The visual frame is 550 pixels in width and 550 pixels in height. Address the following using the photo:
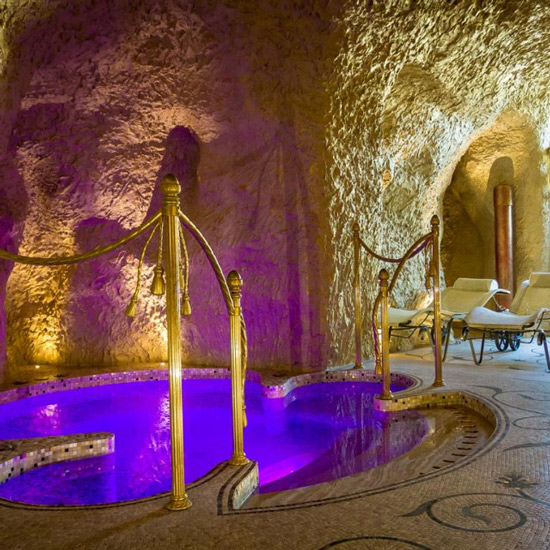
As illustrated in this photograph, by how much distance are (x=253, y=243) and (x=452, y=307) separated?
3.19m

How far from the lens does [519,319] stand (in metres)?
5.91

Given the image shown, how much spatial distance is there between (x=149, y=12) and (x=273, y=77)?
1392mm

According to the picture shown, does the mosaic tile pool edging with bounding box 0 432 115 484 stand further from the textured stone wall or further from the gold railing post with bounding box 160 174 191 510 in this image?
the textured stone wall

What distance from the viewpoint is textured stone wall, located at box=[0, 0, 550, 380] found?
589cm

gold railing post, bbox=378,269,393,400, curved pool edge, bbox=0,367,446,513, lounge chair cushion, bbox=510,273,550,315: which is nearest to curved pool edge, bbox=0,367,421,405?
curved pool edge, bbox=0,367,446,513

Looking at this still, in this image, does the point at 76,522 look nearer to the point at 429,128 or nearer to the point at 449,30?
the point at 449,30

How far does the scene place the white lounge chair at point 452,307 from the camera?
255 inches

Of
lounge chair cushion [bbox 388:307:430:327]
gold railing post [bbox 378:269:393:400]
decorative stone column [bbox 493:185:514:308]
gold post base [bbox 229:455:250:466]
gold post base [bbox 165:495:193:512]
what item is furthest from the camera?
decorative stone column [bbox 493:185:514:308]

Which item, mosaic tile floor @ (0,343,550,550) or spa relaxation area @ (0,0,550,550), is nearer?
mosaic tile floor @ (0,343,550,550)

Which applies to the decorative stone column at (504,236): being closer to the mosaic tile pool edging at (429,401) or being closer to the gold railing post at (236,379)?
the mosaic tile pool edging at (429,401)

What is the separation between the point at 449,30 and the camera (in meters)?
6.40

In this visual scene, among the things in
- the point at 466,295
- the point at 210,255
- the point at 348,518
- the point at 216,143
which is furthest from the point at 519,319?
the point at 348,518

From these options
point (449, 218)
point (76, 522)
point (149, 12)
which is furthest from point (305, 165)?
point (449, 218)

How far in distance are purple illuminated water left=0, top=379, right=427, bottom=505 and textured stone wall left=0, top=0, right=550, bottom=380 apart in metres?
0.95
